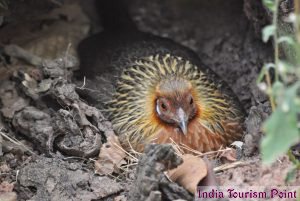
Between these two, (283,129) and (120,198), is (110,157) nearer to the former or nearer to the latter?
(120,198)

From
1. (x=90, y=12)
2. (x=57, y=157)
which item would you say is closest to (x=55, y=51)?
(x=90, y=12)

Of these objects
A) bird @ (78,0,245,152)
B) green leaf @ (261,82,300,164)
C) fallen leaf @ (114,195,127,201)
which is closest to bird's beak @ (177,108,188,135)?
bird @ (78,0,245,152)

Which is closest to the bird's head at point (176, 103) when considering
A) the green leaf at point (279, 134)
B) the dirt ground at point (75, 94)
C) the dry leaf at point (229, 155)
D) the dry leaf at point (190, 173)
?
the dry leaf at point (229, 155)

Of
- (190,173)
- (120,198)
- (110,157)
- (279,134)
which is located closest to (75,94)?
(110,157)

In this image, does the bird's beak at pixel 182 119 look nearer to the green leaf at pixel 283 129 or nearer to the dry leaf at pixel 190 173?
the dry leaf at pixel 190 173

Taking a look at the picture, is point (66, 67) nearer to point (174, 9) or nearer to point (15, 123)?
point (15, 123)

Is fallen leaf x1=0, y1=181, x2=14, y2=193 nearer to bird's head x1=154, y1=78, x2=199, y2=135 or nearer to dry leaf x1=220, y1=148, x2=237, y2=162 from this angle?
bird's head x1=154, y1=78, x2=199, y2=135
